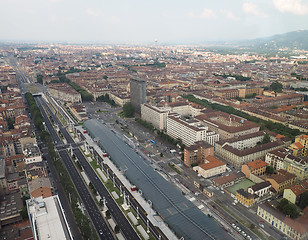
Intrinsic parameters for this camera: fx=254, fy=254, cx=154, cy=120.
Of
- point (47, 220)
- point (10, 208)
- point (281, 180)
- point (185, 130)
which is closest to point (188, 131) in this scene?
point (185, 130)

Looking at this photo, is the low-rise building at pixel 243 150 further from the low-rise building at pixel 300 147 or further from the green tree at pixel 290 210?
the green tree at pixel 290 210

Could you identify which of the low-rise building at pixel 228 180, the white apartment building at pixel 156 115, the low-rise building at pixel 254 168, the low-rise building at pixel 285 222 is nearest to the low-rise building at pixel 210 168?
the low-rise building at pixel 228 180

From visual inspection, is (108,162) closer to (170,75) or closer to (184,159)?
(184,159)

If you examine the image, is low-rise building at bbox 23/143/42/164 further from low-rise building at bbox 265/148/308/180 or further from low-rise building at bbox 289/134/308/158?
low-rise building at bbox 289/134/308/158

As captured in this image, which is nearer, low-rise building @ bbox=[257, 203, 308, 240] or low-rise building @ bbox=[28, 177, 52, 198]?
low-rise building @ bbox=[257, 203, 308, 240]

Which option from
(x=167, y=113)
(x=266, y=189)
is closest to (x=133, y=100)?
(x=167, y=113)

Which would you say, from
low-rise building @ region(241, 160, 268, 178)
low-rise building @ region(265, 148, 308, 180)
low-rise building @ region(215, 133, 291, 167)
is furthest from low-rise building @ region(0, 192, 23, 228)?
low-rise building @ region(265, 148, 308, 180)

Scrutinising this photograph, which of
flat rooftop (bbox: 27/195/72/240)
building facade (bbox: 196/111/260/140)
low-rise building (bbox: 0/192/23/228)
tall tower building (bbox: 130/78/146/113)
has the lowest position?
low-rise building (bbox: 0/192/23/228)
